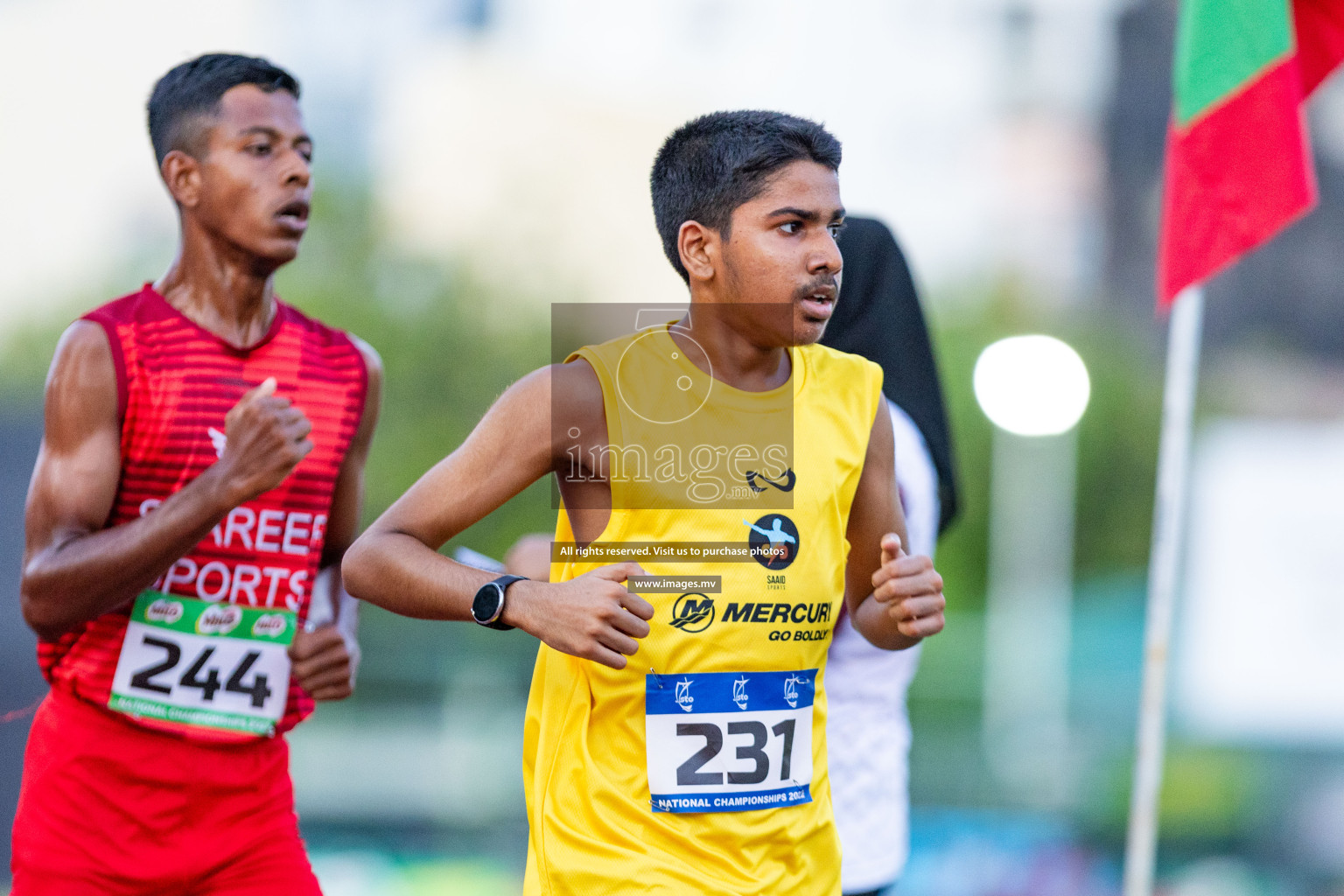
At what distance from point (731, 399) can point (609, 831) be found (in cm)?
80

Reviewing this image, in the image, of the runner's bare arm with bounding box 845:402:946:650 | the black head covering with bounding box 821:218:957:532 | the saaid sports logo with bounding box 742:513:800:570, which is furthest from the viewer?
the black head covering with bounding box 821:218:957:532

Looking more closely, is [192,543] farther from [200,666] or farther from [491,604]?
[491,604]

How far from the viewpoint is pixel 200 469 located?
289 centimetres

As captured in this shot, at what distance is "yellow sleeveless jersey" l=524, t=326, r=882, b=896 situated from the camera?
2.32 meters

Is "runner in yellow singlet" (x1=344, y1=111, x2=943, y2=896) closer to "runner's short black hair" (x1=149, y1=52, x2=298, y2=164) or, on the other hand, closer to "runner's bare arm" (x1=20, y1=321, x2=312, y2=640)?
"runner's bare arm" (x1=20, y1=321, x2=312, y2=640)

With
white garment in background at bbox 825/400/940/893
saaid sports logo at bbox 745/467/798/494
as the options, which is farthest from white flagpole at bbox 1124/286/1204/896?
saaid sports logo at bbox 745/467/798/494

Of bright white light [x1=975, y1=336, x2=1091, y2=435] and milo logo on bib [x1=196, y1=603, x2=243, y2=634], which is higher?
bright white light [x1=975, y1=336, x2=1091, y2=435]

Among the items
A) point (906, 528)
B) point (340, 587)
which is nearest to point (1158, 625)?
point (906, 528)

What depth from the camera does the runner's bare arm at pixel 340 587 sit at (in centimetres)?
292

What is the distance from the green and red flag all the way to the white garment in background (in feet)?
4.76

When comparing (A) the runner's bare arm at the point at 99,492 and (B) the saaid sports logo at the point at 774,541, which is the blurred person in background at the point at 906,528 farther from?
(A) the runner's bare arm at the point at 99,492

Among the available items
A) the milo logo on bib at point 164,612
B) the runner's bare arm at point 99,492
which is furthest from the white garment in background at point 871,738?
the milo logo on bib at point 164,612

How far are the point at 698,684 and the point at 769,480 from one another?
391mm

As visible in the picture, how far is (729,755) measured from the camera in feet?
7.72
